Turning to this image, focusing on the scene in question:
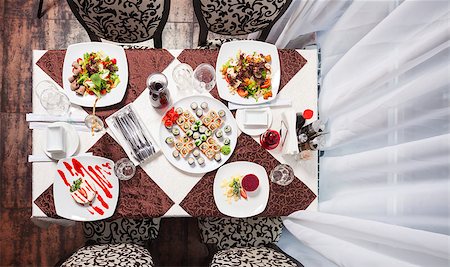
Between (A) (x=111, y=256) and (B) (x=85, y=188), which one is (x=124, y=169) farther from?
(A) (x=111, y=256)

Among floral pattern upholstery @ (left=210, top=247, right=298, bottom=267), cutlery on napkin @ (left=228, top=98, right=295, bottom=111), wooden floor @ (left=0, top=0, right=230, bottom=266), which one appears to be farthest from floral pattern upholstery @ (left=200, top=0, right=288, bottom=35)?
floral pattern upholstery @ (left=210, top=247, right=298, bottom=267)

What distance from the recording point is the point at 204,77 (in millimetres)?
1722

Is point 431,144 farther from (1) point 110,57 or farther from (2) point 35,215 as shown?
(2) point 35,215

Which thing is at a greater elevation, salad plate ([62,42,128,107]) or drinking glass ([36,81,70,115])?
salad plate ([62,42,128,107])

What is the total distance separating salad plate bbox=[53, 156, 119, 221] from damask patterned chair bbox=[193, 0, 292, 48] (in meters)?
0.77

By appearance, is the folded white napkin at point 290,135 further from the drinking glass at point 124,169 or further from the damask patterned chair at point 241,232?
the drinking glass at point 124,169

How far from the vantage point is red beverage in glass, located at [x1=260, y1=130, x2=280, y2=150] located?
1691 millimetres

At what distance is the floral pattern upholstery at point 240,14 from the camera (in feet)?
5.92

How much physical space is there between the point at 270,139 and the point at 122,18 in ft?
2.70

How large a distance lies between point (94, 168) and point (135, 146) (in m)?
0.18

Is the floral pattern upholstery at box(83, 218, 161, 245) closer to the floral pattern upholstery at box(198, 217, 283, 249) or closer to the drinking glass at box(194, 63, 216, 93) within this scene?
the floral pattern upholstery at box(198, 217, 283, 249)

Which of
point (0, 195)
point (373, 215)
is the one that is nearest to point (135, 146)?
point (373, 215)

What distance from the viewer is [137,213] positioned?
1694mm

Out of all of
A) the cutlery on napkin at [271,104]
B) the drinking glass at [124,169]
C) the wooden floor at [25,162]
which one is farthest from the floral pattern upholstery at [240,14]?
the drinking glass at [124,169]
